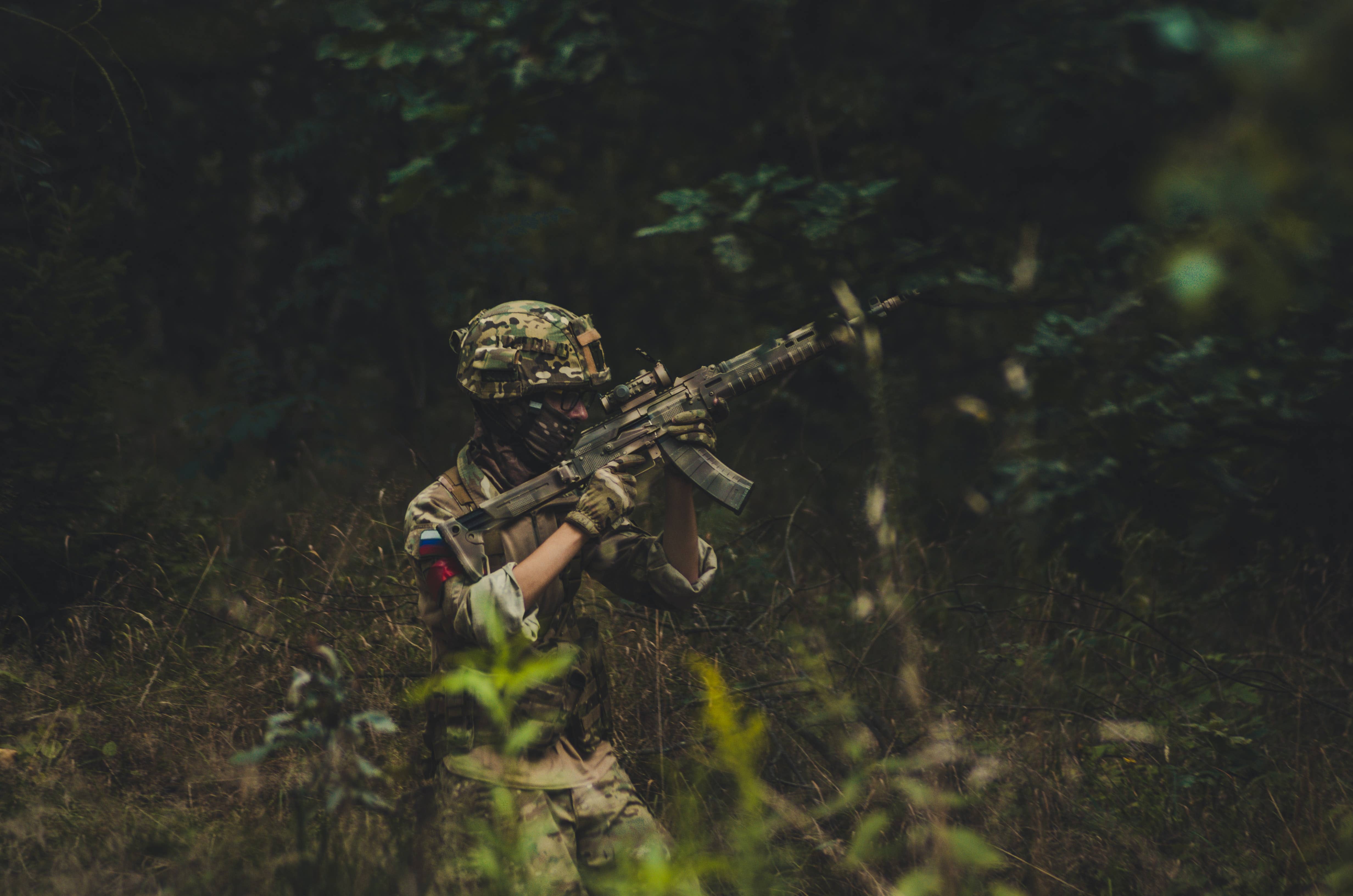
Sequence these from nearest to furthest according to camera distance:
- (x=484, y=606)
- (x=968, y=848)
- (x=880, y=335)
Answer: (x=968, y=848), (x=484, y=606), (x=880, y=335)

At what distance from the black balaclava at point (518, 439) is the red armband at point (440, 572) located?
313 millimetres

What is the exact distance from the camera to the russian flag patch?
8.82ft

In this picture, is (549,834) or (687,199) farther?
(687,199)

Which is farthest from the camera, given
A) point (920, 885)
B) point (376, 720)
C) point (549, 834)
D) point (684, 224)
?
point (684, 224)

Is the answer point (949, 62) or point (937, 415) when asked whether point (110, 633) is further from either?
point (937, 415)

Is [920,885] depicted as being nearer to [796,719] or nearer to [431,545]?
[431,545]

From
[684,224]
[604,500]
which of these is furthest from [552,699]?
[684,224]

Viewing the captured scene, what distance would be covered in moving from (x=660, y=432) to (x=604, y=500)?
14.5 inches

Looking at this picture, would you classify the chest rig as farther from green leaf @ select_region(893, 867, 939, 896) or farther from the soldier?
green leaf @ select_region(893, 867, 939, 896)

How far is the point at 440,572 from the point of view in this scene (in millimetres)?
2684

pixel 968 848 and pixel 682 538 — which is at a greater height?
pixel 968 848

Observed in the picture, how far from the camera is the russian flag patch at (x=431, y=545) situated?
8.82 ft

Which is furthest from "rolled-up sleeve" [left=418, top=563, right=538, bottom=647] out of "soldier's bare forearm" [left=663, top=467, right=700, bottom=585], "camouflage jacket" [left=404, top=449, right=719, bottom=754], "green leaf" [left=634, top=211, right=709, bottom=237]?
"green leaf" [left=634, top=211, right=709, bottom=237]

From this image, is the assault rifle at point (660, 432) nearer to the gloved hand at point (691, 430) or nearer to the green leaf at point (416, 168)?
the gloved hand at point (691, 430)
